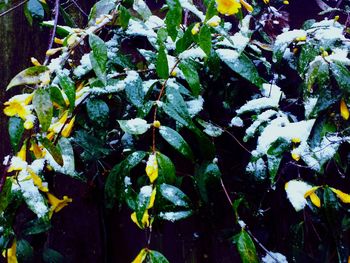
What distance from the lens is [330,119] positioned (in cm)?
Result: 77

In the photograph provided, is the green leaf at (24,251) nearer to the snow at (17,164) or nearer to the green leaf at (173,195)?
the snow at (17,164)

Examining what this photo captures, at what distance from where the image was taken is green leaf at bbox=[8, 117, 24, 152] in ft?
2.27

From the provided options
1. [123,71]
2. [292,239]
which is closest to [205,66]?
[123,71]

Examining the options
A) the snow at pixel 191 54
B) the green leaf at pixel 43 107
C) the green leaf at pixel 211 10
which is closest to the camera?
the green leaf at pixel 43 107

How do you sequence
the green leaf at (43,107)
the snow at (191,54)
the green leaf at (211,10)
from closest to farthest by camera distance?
the green leaf at (43,107) < the green leaf at (211,10) < the snow at (191,54)

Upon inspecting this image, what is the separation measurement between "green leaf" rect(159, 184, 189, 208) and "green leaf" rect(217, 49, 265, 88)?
0.31 metres

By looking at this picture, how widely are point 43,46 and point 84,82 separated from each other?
1.93 feet

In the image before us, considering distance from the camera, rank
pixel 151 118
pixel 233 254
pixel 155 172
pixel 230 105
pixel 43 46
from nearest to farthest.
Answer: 1. pixel 155 172
2. pixel 151 118
3. pixel 230 105
4. pixel 233 254
5. pixel 43 46

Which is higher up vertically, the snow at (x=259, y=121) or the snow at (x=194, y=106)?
the snow at (x=194, y=106)

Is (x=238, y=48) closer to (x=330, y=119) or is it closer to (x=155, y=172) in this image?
(x=330, y=119)

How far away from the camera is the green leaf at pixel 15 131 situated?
→ 69 centimetres

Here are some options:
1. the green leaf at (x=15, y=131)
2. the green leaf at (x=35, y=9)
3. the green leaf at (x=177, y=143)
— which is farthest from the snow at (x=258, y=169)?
the green leaf at (x=35, y=9)

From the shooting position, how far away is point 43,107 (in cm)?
64

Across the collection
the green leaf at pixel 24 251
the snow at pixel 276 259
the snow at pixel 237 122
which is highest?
the snow at pixel 237 122
